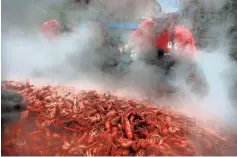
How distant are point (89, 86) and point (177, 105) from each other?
0.88m

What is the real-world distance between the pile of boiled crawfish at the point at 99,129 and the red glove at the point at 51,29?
0.51 meters

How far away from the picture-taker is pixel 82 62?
2221 mm

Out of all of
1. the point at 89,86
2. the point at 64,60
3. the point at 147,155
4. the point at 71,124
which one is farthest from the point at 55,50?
the point at 147,155

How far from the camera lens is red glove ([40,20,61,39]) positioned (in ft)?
7.03

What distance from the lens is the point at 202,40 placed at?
2.20 m

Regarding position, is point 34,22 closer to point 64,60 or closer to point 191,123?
point 64,60

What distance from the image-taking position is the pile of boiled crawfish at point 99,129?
2.11 metres

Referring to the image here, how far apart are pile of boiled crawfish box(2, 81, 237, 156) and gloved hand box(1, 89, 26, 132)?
5 centimetres

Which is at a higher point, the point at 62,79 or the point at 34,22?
the point at 34,22

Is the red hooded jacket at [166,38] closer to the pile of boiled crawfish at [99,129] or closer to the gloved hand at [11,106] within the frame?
the pile of boiled crawfish at [99,129]

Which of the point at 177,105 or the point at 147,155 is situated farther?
the point at 177,105

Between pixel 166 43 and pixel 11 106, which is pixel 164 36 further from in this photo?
pixel 11 106

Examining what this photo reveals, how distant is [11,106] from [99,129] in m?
0.85

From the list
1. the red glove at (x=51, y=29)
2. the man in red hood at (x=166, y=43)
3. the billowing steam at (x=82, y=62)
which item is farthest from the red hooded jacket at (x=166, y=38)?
the red glove at (x=51, y=29)
